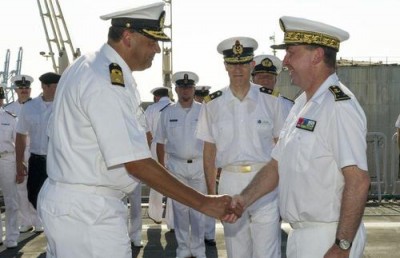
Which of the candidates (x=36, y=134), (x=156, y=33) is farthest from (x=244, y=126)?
(x=36, y=134)

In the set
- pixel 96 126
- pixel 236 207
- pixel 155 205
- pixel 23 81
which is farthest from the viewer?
pixel 23 81

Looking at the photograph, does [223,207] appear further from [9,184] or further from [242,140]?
[9,184]

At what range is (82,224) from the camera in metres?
3.12

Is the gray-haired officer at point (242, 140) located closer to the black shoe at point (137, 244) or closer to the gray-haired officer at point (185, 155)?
the gray-haired officer at point (185, 155)

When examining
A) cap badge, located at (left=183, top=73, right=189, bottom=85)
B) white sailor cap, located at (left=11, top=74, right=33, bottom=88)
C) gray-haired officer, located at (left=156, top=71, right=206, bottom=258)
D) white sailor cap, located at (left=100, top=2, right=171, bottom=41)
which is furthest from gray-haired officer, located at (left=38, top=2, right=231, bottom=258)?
white sailor cap, located at (left=11, top=74, right=33, bottom=88)

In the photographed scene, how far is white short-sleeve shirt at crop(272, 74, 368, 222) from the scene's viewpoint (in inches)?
120

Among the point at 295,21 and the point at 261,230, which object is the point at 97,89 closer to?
the point at 295,21

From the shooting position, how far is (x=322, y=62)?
131 inches

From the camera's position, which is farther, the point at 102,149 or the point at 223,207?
the point at 223,207

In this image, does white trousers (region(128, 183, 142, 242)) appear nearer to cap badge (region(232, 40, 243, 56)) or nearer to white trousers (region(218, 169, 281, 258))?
white trousers (region(218, 169, 281, 258))

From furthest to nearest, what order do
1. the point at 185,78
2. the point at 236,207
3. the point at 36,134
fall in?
the point at 185,78 < the point at 36,134 < the point at 236,207

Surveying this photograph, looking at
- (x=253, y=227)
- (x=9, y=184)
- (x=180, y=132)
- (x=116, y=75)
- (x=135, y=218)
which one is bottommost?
(x=135, y=218)

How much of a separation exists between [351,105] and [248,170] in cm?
218

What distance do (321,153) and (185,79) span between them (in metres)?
5.11
